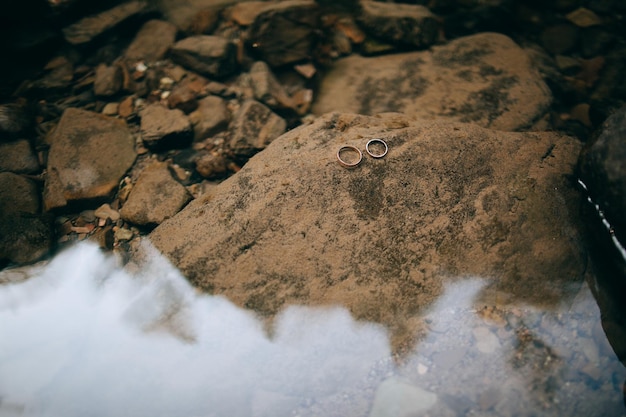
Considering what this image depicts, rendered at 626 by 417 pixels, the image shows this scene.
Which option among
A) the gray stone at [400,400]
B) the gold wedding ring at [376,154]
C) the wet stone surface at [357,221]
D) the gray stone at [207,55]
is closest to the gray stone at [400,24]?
the wet stone surface at [357,221]

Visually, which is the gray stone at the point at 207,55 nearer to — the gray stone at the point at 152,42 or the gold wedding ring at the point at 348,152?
the gray stone at the point at 152,42

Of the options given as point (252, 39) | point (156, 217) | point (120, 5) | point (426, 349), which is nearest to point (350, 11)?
point (252, 39)

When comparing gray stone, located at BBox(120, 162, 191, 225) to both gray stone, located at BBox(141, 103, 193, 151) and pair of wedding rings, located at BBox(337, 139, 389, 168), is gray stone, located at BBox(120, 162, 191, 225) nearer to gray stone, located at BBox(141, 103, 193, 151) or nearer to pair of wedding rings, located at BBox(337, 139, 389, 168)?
gray stone, located at BBox(141, 103, 193, 151)

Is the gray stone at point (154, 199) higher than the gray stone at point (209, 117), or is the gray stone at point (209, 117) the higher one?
the gray stone at point (209, 117)

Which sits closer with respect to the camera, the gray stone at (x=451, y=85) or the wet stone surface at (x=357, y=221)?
the wet stone surface at (x=357, y=221)

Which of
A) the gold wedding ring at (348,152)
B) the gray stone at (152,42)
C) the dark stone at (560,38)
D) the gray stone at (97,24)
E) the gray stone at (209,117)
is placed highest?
the gray stone at (97,24)
